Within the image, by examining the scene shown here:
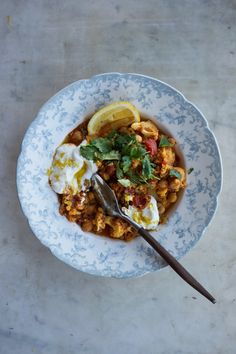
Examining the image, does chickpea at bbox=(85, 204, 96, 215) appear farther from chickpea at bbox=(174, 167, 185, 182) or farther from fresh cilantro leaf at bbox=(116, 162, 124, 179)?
chickpea at bbox=(174, 167, 185, 182)

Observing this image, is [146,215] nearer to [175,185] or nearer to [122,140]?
[175,185]

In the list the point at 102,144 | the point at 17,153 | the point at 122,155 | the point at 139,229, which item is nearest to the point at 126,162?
the point at 122,155

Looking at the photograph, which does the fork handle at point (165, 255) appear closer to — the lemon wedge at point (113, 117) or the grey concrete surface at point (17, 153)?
the grey concrete surface at point (17, 153)

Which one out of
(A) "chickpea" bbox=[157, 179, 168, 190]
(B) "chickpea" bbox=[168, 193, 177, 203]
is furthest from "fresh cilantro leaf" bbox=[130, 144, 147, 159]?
(B) "chickpea" bbox=[168, 193, 177, 203]

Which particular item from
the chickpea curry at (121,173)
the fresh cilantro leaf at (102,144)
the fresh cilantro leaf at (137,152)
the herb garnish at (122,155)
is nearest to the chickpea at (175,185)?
the chickpea curry at (121,173)

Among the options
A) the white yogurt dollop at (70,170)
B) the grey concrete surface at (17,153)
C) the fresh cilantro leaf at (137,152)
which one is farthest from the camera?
the grey concrete surface at (17,153)
